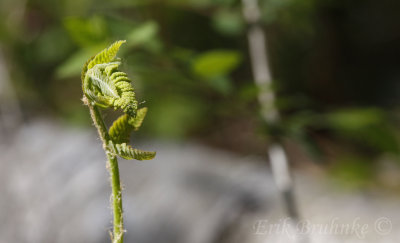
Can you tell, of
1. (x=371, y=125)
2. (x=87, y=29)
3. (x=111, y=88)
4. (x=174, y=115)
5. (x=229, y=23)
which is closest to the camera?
(x=111, y=88)

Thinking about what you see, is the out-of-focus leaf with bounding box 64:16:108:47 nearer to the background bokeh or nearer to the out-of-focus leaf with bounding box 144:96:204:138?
the background bokeh

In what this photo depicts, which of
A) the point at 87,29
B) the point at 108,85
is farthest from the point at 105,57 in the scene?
the point at 87,29

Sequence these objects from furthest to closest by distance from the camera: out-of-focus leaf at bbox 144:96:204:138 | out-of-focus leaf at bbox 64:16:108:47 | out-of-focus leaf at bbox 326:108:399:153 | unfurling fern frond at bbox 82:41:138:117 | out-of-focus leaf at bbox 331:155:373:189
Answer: out-of-focus leaf at bbox 144:96:204:138, out-of-focus leaf at bbox 331:155:373:189, out-of-focus leaf at bbox 326:108:399:153, out-of-focus leaf at bbox 64:16:108:47, unfurling fern frond at bbox 82:41:138:117

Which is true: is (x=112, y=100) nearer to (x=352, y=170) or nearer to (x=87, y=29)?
(x=87, y=29)

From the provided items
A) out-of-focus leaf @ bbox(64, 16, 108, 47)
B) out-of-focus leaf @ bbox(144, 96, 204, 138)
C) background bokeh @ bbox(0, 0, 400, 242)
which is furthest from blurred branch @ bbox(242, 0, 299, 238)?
out-of-focus leaf @ bbox(144, 96, 204, 138)

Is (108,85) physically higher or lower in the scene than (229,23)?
lower

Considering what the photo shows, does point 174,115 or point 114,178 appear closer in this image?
point 114,178

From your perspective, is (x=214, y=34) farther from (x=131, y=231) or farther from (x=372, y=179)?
(x=131, y=231)
